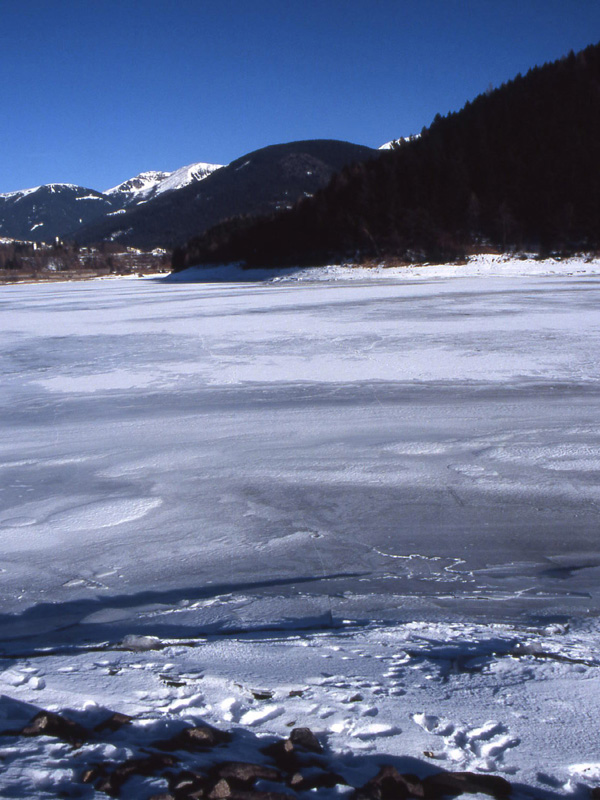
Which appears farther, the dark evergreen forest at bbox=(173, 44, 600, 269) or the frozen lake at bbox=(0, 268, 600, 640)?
the dark evergreen forest at bbox=(173, 44, 600, 269)

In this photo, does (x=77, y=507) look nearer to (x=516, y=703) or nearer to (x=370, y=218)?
(x=516, y=703)

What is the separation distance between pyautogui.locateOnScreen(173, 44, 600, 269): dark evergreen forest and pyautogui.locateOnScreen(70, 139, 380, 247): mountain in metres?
93.6

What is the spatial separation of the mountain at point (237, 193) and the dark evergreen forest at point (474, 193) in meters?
93.6

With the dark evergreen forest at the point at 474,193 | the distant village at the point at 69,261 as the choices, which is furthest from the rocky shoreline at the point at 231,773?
the distant village at the point at 69,261

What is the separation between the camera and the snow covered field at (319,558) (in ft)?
5.98

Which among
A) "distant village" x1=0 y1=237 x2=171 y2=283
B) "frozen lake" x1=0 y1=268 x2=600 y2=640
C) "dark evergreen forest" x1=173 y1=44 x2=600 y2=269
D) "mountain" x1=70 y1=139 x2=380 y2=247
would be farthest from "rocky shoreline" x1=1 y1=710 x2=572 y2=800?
"mountain" x1=70 y1=139 x2=380 y2=247

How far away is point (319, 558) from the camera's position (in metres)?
3.25

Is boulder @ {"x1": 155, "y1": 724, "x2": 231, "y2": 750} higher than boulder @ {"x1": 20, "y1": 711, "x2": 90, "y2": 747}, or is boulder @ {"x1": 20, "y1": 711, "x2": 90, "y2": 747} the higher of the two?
boulder @ {"x1": 20, "y1": 711, "x2": 90, "y2": 747}

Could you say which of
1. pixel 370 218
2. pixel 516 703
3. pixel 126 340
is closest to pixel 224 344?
pixel 126 340

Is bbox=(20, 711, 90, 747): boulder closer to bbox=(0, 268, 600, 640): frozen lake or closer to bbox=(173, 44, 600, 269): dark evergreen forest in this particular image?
bbox=(0, 268, 600, 640): frozen lake

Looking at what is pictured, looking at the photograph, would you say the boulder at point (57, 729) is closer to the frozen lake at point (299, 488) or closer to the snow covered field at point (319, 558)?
the snow covered field at point (319, 558)

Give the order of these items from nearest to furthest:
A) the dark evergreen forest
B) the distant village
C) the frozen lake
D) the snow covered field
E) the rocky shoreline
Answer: the rocky shoreline, the snow covered field, the frozen lake, the dark evergreen forest, the distant village

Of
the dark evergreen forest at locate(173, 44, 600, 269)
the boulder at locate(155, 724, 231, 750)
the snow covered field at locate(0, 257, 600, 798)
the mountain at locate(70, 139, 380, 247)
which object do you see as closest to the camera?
the boulder at locate(155, 724, 231, 750)

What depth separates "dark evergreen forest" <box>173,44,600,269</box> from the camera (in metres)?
46.5
